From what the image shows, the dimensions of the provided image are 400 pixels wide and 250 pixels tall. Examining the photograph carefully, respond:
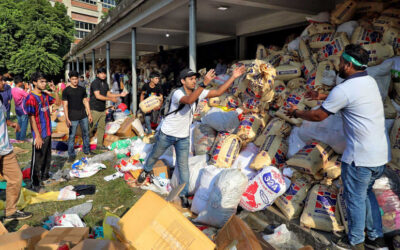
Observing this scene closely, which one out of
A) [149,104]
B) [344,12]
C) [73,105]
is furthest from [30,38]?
[344,12]

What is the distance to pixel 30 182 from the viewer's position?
168 inches

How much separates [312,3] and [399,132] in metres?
2.98

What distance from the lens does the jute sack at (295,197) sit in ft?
9.33

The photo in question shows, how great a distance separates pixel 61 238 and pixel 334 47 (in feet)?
12.5

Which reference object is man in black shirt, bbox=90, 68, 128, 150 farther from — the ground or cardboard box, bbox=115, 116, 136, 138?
the ground

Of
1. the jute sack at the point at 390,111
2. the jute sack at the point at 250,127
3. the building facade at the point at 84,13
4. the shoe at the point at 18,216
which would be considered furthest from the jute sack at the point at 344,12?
the building facade at the point at 84,13

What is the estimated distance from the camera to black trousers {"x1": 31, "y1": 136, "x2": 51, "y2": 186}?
401 cm

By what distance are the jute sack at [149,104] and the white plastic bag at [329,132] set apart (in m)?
3.30

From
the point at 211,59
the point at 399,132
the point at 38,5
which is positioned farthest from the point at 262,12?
the point at 38,5

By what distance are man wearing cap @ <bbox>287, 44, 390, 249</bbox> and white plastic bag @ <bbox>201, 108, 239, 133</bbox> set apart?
5.54 ft

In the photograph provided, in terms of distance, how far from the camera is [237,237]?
1941 millimetres

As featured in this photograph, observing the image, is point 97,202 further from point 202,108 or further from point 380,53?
point 380,53

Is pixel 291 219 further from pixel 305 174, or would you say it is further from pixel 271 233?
pixel 305 174

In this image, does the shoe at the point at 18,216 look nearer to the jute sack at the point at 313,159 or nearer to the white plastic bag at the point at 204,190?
the white plastic bag at the point at 204,190
